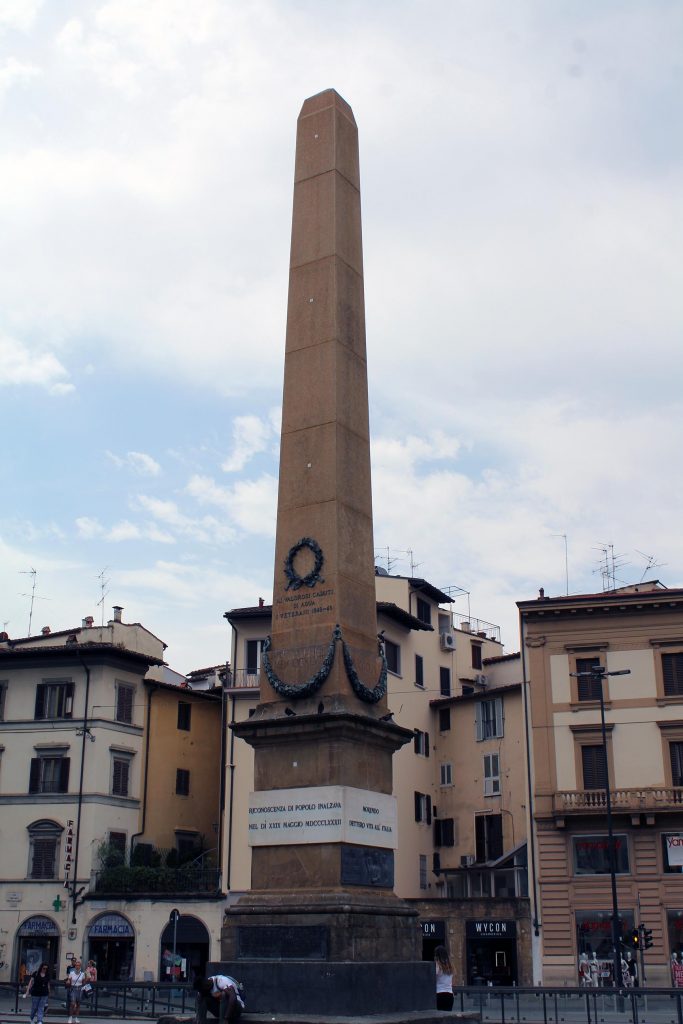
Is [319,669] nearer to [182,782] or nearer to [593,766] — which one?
[593,766]

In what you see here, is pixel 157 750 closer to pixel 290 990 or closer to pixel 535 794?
pixel 535 794

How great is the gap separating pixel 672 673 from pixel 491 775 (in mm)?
9102

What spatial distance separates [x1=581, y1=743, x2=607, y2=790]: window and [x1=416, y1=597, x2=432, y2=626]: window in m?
10.0

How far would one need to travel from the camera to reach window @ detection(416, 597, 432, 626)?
4959 cm

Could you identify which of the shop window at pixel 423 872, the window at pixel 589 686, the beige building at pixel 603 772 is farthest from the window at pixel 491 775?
the window at pixel 589 686

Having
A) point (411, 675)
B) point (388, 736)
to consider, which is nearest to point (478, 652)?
point (411, 675)

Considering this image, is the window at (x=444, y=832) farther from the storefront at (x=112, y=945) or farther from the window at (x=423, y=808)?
the storefront at (x=112, y=945)

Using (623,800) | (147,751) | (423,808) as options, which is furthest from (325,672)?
(423,808)

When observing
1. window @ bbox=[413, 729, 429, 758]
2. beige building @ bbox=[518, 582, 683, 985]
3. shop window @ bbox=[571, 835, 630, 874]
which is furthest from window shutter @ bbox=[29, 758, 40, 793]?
shop window @ bbox=[571, 835, 630, 874]

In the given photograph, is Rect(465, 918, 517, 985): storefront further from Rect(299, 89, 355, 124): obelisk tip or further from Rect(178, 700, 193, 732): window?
Rect(299, 89, 355, 124): obelisk tip

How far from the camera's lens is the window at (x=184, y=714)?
48.5 m

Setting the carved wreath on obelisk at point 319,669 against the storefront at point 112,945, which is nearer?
the carved wreath on obelisk at point 319,669

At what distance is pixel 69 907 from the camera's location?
41.8 m

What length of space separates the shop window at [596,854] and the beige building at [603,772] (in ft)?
0.11
